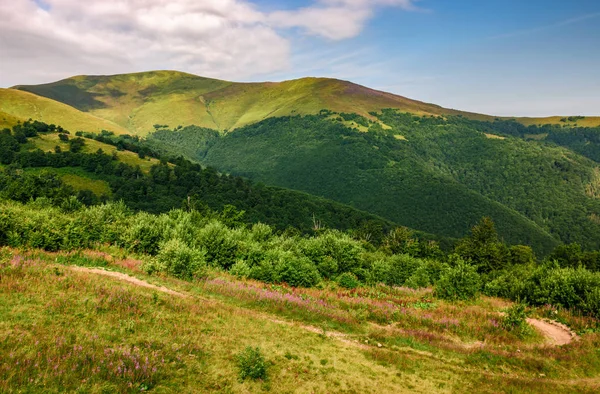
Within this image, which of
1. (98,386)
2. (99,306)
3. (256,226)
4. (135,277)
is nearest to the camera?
(98,386)

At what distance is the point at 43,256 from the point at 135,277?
7.48 m

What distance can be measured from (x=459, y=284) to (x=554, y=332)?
313 inches

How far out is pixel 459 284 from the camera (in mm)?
31109

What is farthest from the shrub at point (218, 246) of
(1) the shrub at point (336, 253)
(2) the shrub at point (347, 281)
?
(2) the shrub at point (347, 281)

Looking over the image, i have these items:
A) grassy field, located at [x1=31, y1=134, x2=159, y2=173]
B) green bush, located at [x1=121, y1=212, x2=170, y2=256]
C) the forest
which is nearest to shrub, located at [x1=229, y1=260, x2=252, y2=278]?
the forest

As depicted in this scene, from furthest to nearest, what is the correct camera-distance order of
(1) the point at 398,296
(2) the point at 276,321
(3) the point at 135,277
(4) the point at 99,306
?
(1) the point at 398,296 < (3) the point at 135,277 < (2) the point at 276,321 < (4) the point at 99,306

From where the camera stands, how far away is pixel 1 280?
57.1 ft

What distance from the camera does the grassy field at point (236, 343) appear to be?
12211 mm

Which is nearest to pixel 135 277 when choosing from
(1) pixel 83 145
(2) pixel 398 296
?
(2) pixel 398 296

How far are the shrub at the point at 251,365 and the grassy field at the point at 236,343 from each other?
357 mm

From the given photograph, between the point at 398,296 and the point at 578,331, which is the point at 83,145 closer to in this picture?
the point at 398,296

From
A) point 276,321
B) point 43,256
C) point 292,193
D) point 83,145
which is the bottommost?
point 292,193

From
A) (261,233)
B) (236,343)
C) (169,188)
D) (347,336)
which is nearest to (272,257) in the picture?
(347,336)

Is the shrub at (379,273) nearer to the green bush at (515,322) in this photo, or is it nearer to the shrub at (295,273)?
the shrub at (295,273)
